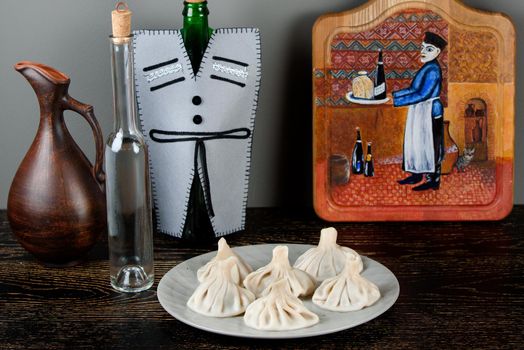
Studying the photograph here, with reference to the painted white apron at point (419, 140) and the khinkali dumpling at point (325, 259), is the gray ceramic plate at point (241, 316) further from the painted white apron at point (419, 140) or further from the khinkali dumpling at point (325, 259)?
the painted white apron at point (419, 140)

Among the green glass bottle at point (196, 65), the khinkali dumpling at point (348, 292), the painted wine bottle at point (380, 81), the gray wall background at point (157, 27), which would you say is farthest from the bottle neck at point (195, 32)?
the khinkali dumpling at point (348, 292)

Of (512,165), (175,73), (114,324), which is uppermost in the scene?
(175,73)

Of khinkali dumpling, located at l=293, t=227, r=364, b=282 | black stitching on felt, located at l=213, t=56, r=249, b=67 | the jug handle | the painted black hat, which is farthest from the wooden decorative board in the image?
the jug handle

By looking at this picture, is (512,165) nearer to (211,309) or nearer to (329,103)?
(329,103)

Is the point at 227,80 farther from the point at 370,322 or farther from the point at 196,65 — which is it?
the point at 370,322

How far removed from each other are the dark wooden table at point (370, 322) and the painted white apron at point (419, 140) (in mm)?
94

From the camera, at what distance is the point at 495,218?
4.35 feet

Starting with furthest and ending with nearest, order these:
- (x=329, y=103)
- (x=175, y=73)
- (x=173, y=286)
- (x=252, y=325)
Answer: (x=329, y=103)
(x=175, y=73)
(x=173, y=286)
(x=252, y=325)

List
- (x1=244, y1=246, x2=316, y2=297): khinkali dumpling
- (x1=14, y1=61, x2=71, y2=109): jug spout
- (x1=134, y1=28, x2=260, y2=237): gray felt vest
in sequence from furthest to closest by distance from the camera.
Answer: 1. (x1=134, y1=28, x2=260, y2=237): gray felt vest
2. (x1=14, y1=61, x2=71, y2=109): jug spout
3. (x1=244, y1=246, x2=316, y2=297): khinkali dumpling

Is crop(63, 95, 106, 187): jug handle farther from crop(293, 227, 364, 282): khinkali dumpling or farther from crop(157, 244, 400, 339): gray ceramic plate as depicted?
crop(293, 227, 364, 282): khinkali dumpling

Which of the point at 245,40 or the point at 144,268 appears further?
the point at 245,40

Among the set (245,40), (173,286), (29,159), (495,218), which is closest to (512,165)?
(495,218)

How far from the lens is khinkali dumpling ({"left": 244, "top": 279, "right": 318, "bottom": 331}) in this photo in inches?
35.7

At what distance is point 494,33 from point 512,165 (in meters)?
0.21
